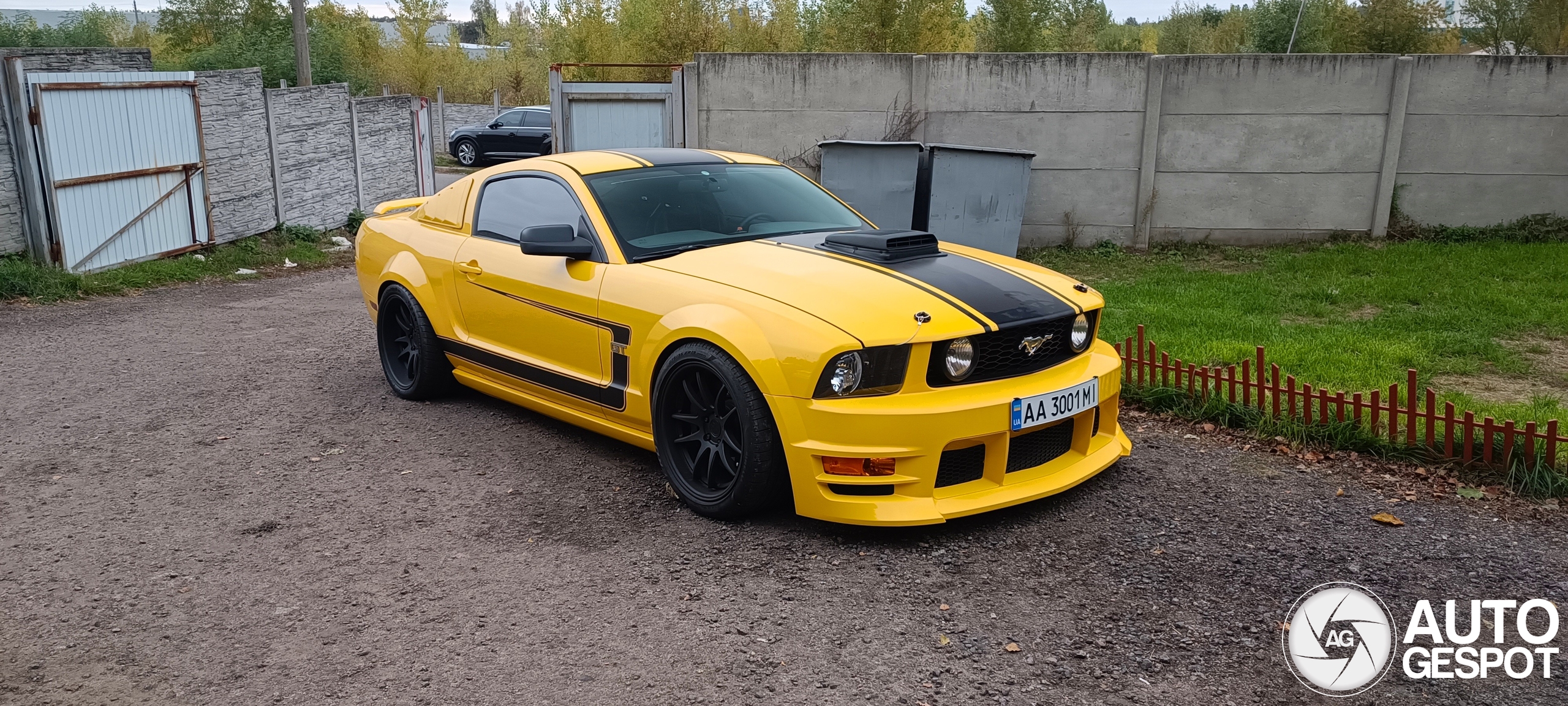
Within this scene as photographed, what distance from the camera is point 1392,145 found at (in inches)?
449

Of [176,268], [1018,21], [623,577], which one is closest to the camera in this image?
[623,577]

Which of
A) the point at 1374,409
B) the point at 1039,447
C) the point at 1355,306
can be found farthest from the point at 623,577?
the point at 1355,306

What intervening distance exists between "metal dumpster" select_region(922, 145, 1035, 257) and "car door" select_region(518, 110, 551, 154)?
17054mm

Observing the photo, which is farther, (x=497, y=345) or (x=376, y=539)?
(x=497, y=345)

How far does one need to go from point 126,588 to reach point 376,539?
0.86 metres

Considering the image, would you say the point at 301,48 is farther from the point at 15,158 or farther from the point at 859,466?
the point at 859,466

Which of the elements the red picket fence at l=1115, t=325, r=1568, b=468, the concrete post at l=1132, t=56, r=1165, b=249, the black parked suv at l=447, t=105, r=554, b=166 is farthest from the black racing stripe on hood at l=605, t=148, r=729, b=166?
the black parked suv at l=447, t=105, r=554, b=166

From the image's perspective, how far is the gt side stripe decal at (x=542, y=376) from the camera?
5039 mm

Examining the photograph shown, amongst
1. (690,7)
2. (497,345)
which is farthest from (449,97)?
(497,345)

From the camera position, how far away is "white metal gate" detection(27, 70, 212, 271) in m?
10.2

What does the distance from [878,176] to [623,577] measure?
7.62m

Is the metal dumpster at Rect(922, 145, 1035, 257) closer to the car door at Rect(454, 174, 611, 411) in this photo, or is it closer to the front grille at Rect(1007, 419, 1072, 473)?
the car door at Rect(454, 174, 611, 411)

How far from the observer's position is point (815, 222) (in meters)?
5.57

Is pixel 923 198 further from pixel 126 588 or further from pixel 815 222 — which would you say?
pixel 126 588
